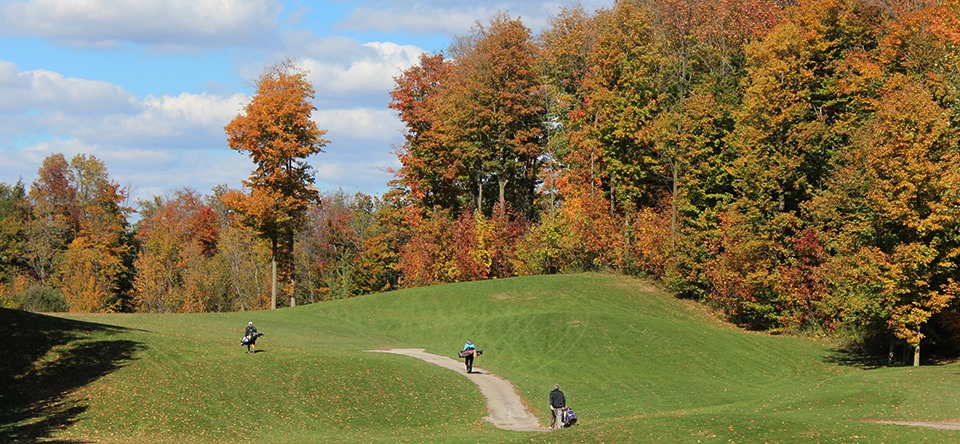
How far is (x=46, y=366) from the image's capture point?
40844mm

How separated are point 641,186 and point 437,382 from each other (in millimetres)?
42738

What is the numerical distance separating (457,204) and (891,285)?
58.5 metres

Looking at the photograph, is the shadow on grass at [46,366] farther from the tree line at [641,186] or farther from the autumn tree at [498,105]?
the autumn tree at [498,105]

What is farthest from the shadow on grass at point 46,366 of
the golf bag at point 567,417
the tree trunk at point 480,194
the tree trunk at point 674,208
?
the tree trunk at point 480,194

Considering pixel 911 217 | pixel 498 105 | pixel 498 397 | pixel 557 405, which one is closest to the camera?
pixel 557 405

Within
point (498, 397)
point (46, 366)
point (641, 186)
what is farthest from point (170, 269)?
point (498, 397)

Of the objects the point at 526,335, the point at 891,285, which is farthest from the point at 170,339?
the point at 891,285

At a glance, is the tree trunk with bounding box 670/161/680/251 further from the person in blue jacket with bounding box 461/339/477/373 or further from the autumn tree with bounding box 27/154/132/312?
the autumn tree with bounding box 27/154/132/312

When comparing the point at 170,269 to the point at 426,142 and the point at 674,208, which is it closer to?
the point at 426,142

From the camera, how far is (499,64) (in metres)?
88.8

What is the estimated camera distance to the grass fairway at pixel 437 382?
3438 cm

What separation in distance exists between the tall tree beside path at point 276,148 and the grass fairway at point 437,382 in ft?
41.6

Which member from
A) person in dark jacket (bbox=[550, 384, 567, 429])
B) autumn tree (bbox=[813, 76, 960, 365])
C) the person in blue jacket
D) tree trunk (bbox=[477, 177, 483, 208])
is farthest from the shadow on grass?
tree trunk (bbox=[477, 177, 483, 208])

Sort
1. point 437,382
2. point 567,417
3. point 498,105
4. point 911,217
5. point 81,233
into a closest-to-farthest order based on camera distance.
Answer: point 567,417
point 437,382
point 911,217
point 498,105
point 81,233
